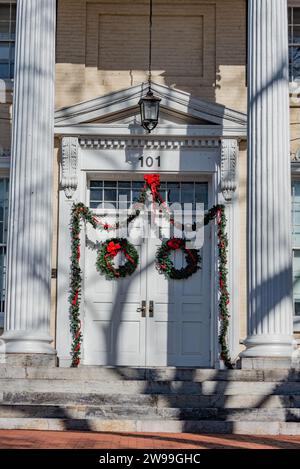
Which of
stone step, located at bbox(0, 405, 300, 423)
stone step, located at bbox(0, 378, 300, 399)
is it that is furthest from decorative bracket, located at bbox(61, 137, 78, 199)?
stone step, located at bbox(0, 405, 300, 423)

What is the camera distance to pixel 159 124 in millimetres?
14867

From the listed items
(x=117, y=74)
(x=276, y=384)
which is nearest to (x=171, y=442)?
(x=276, y=384)

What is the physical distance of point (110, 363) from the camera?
1472 centimetres

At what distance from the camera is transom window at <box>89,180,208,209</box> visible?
49.9ft

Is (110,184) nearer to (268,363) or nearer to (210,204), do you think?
(210,204)

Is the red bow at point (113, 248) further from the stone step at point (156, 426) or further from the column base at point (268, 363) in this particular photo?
the stone step at point (156, 426)

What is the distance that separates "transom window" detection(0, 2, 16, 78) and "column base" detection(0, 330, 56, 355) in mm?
5044

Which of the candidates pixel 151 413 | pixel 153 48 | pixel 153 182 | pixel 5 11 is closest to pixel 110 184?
pixel 153 182

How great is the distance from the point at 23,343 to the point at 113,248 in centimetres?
308

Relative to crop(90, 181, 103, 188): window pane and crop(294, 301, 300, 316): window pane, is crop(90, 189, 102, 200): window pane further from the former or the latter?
crop(294, 301, 300, 316): window pane

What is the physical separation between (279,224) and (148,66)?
4.44m

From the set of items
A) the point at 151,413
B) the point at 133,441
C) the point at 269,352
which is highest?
the point at 269,352

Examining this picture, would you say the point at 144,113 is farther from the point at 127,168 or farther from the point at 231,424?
the point at 231,424

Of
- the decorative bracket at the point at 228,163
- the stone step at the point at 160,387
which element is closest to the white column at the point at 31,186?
the stone step at the point at 160,387
